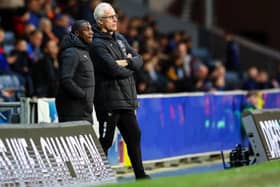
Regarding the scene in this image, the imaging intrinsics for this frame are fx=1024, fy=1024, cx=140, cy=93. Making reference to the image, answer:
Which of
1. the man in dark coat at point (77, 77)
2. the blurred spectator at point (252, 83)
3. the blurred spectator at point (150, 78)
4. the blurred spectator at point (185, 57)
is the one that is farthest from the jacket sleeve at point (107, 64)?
the blurred spectator at point (252, 83)

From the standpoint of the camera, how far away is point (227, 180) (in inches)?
364

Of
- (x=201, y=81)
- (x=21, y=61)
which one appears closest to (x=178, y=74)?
(x=201, y=81)

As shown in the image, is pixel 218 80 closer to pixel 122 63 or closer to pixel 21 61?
pixel 21 61

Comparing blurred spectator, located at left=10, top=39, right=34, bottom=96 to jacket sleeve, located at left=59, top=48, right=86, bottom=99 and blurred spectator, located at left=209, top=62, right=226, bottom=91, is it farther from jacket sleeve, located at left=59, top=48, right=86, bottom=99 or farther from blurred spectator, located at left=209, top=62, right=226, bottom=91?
jacket sleeve, located at left=59, top=48, right=86, bottom=99

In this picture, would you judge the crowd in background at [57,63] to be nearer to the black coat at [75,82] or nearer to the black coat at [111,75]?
the black coat at [111,75]

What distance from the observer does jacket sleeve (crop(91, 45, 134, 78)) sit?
1243 cm

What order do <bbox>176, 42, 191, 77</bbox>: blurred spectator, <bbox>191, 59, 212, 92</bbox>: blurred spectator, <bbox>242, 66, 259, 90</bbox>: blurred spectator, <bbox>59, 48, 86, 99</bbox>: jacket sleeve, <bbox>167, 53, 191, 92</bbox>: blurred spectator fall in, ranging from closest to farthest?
<bbox>59, 48, 86, 99</bbox>: jacket sleeve < <bbox>191, 59, 212, 92</bbox>: blurred spectator < <bbox>167, 53, 191, 92</bbox>: blurred spectator < <bbox>176, 42, 191, 77</bbox>: blurred spectator < <bbox>242, 66, 259, 90</bbox>: blurred spectator

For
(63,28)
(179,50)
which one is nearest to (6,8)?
(63,28)

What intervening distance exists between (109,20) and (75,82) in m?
0.89

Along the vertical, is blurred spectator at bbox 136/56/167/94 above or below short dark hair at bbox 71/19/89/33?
below

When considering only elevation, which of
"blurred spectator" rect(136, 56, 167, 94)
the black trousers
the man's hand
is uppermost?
the man's hand

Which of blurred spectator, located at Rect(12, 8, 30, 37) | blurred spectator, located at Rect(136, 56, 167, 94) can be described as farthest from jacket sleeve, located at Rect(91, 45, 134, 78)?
blurred spectator, located at Rect(12, 8, 30, 37)

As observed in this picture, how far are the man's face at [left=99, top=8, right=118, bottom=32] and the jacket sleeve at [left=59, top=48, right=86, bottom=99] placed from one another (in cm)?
56

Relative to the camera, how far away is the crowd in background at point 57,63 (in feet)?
55.7
